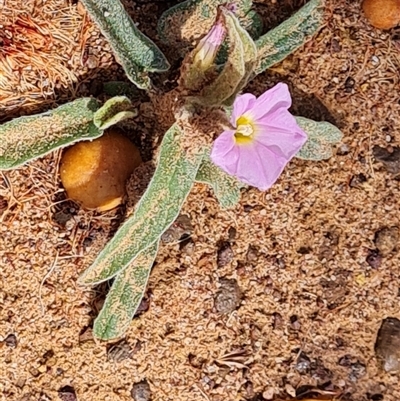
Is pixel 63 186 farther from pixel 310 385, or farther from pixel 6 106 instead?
pixel 310 385

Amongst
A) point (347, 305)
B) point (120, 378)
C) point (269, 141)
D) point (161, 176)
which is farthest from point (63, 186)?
point (347, 305)

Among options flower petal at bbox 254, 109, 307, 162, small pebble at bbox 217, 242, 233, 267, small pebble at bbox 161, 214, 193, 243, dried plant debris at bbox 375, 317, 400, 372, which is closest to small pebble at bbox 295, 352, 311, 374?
dried plant debris at bbox 375, 317, 400, 372

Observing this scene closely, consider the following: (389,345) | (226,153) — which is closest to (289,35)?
(226,153)

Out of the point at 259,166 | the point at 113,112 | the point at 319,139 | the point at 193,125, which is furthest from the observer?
the point at 319,139

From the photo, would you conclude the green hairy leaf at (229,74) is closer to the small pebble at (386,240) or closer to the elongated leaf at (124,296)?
the elongated leaf at (124,296)

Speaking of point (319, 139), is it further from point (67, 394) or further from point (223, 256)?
point (67, 394)

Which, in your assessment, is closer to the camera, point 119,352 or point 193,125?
point 193,125

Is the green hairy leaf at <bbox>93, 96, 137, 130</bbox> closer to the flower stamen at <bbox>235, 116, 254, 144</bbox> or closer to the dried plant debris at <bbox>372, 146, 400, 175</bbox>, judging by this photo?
the flower stamen at <bbox>235, 116, 254, 144</bbox>
